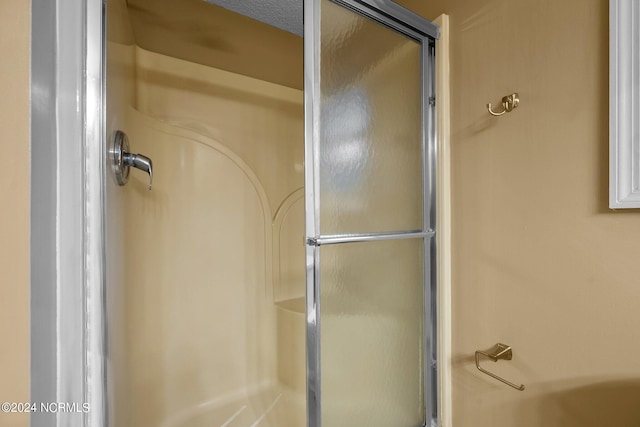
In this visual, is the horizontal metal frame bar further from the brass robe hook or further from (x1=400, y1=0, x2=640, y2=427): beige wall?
the brass robe hook

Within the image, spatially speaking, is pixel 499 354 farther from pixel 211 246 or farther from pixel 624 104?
pixel 211 246

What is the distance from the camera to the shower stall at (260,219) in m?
1.04

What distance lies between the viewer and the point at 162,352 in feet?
5.83

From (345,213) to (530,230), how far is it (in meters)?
0.65

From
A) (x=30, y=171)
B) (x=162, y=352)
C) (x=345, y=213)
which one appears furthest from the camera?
(x=162, y=352)

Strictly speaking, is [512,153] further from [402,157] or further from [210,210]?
[210,210]

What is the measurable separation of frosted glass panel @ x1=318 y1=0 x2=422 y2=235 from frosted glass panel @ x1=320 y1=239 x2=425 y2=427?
0.39ft

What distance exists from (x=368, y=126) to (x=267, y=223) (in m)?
1.15

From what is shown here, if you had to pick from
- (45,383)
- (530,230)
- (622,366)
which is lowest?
(622,366)

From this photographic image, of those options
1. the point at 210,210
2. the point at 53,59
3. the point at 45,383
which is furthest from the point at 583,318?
the point at 210,210

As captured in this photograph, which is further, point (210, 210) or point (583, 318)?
point (210, 210)

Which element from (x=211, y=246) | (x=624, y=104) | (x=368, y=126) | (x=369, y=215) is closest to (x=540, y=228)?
(x=624, y=104)
